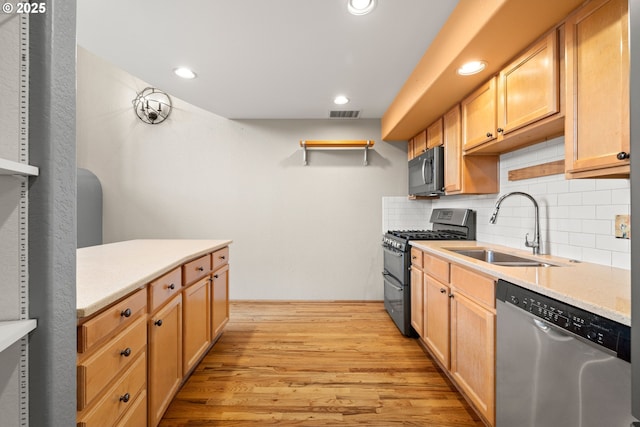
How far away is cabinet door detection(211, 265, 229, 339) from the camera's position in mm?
2324

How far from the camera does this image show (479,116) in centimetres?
211

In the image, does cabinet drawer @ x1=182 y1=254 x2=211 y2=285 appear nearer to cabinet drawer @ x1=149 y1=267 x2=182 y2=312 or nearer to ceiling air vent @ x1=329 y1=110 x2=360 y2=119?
cabinet drawer @ x1=149 y1=267 x2=182 y2=312

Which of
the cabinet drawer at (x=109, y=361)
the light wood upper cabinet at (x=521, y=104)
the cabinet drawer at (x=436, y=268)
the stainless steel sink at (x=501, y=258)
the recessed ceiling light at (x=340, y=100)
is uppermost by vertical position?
the recessed ceiling light at (x=340, y=100)

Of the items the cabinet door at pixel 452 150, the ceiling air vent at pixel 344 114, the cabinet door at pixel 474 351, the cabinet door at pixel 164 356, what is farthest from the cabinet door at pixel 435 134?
the cabinet door at pixel 164 356

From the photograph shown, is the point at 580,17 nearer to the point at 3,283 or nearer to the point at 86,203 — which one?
the point at 3,283

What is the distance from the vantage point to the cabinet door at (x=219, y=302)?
7.63ft

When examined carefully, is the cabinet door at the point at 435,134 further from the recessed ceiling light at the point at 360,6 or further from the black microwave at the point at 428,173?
the recessed ceiling light at the point at 360,6

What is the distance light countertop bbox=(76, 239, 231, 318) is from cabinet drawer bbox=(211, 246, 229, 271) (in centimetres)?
9

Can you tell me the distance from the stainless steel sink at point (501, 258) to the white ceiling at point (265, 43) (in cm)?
153

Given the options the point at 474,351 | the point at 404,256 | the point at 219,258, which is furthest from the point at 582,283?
the point at 219,258

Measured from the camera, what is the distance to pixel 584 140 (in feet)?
4.12

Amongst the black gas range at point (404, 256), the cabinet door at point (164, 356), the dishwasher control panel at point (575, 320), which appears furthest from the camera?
the black gas range at point (404, 256)

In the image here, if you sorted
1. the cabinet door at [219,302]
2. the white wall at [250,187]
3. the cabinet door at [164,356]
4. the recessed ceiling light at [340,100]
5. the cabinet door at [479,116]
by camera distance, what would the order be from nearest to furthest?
the cabinet door at [164,356] → the cabinet door at [479,116] → the cabinet door at [219,302] → the recessed ceiling light at [340,100] → the white wall at [250,187]

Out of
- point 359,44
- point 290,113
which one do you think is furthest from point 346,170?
point 359,44
